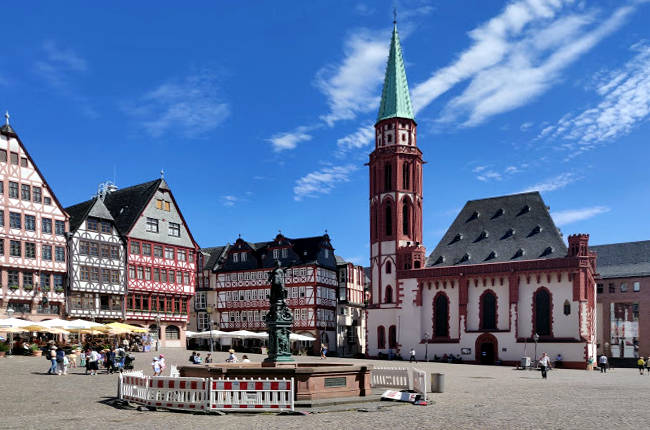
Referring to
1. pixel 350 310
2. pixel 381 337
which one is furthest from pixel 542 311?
pixel 350 310

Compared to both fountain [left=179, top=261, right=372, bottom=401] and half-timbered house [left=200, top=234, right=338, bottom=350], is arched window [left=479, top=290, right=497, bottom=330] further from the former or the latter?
fountain [left=179, top=261, right=372, bottom=401]

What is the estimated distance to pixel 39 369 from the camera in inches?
1329

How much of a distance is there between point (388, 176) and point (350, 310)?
17333mm

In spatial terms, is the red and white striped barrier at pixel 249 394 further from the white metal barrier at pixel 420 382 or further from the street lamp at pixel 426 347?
the street lamp at pixel 426 347

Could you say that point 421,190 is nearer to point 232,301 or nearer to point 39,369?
Answer: point 232,301

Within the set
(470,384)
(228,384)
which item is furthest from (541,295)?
(228,384)

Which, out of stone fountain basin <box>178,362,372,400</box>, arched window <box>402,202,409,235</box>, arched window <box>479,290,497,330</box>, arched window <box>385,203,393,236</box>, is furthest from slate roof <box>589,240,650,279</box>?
stone fountain basin <box>178,362,372,400</box>

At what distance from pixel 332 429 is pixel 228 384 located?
4468mm

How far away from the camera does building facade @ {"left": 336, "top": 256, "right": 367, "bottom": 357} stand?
78062 mm

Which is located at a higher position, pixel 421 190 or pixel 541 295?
pixel 421 190

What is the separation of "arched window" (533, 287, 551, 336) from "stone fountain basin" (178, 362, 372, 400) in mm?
40590

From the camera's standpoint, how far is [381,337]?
68875 millimetres

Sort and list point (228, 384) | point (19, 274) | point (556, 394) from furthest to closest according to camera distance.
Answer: point (19, 274) → point (556, 394) → point (228, 384)

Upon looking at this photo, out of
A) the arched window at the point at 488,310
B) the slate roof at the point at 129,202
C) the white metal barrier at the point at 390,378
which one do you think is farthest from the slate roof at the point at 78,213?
the white metal barrier at the point at 390,378
